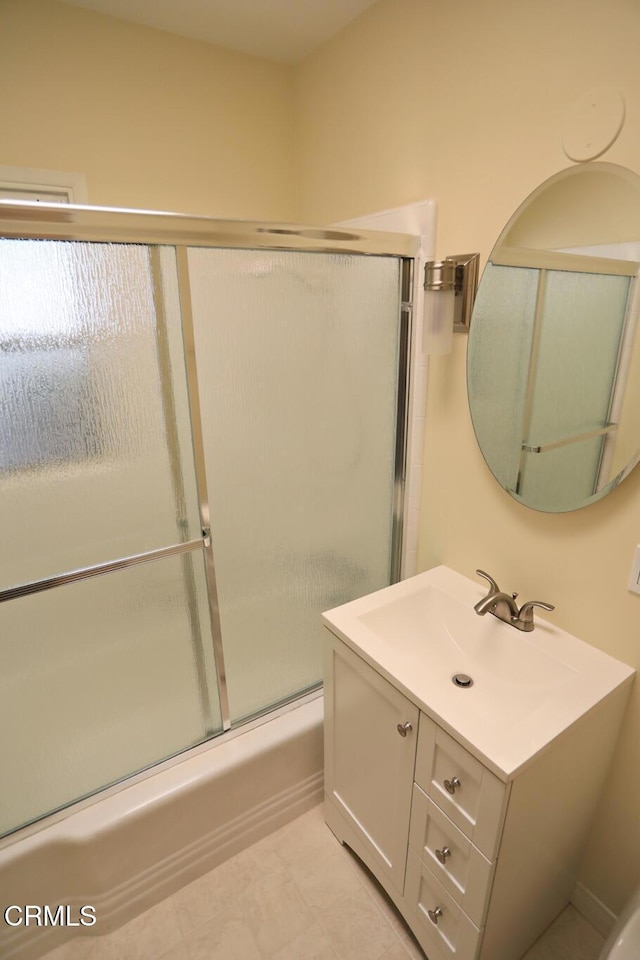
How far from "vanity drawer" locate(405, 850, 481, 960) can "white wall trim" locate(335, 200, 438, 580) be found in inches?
34.2

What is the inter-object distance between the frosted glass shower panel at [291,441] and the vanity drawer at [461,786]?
25.5 inches

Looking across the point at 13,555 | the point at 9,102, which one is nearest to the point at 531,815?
the point at 13,555

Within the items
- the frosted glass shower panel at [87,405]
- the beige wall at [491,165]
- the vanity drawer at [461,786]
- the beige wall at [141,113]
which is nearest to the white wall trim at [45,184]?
the beige wall at [141,113]

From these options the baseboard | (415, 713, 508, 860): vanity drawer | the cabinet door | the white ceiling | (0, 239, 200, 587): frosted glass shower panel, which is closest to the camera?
(415, 713, 508, 860): vanity drawer

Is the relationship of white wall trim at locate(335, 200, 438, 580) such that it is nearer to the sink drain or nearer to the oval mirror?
the oval mirror

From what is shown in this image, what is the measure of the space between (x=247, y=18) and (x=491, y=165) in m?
0.95

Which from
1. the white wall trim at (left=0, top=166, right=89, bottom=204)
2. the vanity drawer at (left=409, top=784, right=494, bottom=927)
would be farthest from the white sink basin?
the white wall trim at (left=0, top=166, right=89, bottom=204)

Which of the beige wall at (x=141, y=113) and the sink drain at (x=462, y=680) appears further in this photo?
the beige wall at (x=141, y=113)

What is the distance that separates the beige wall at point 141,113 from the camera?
141cm

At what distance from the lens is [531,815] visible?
97 cm

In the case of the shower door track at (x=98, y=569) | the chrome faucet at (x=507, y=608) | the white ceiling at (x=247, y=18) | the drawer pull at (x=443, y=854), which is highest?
the white ceiling at (x=247, y=18)

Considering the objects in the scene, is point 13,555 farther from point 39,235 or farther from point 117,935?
point 117,935

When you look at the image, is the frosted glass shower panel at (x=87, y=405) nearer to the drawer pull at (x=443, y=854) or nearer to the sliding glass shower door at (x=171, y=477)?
the sliding glass shower door at (x=171, y=477)

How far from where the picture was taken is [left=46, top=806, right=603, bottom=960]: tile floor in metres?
1.23
